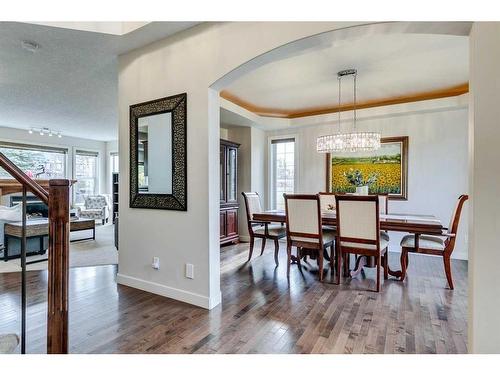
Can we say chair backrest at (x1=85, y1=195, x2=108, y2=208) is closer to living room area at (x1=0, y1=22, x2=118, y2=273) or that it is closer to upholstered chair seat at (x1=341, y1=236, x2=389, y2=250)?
living room area at (x1=0, y1=22, x2=118, y2=273)

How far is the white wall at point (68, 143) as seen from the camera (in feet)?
22.9

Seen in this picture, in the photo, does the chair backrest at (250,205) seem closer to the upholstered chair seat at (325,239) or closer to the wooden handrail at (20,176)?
the upholstered chair seat at (325,239)

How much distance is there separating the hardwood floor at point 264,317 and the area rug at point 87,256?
45 centimetres

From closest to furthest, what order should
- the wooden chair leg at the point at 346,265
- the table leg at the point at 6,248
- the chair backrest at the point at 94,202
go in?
1. the wooden chair leg at the point at 346,265
2. the table leg at the point at 6,248
3. the chair backrest at the point at 94,202

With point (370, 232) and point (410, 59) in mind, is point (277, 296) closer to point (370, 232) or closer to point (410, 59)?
point (370, 232)

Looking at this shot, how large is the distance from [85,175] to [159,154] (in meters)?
7.07

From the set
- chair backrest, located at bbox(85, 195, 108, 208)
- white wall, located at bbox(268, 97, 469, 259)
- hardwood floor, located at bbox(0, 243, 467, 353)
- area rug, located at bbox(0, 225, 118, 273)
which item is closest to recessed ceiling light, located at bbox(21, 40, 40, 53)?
hardwood floor, located at bbox(0, 243, 467, 353)

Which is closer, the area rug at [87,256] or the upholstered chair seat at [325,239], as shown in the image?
the upholstered chair seat at [325,239]

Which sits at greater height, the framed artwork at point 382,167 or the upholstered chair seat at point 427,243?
the framed artwork at point 382,167

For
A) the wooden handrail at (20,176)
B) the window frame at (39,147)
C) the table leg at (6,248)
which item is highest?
the window frame at (39,147)

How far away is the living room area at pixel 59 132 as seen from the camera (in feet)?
9.91

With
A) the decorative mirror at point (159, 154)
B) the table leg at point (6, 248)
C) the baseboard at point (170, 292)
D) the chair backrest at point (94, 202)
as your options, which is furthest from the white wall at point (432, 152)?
the chair backrest at point (94, 202)

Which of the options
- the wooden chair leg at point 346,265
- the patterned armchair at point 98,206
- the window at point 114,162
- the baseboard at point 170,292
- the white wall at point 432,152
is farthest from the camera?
the window at point 114,162
